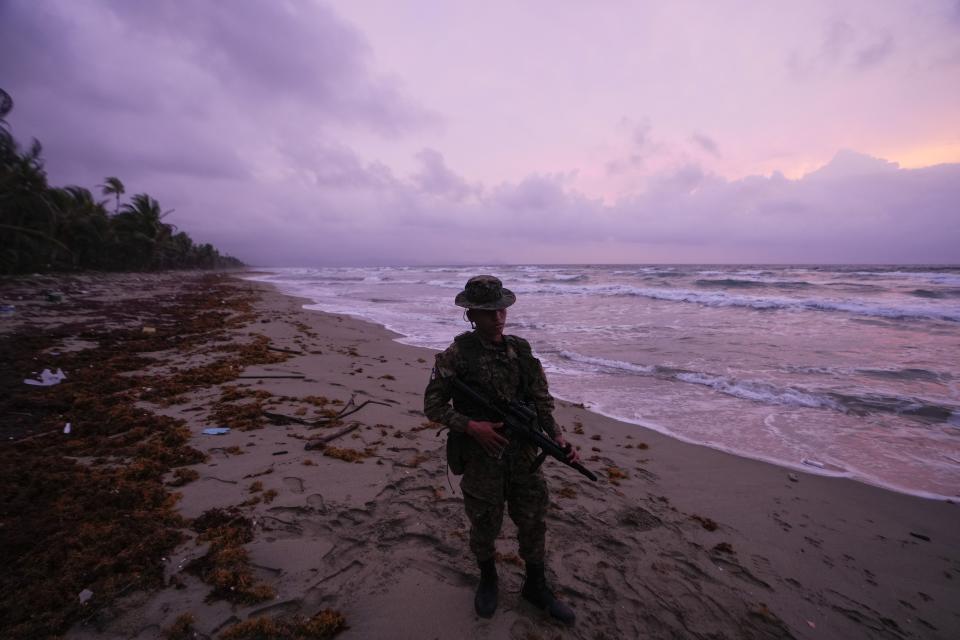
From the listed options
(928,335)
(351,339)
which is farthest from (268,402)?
(928,335)

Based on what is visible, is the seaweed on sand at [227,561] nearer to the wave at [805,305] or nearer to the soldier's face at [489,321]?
the soldier's face at [489,321]

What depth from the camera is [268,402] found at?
248 inches

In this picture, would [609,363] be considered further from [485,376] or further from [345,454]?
[485,376]

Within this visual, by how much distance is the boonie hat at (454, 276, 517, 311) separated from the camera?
8.82ft

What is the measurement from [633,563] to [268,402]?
5577mm

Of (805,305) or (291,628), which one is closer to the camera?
(291,628)

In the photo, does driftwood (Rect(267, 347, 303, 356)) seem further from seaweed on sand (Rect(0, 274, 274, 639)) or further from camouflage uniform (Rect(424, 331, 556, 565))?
camouflage uniform (Rect(424, 331, 556, 565))

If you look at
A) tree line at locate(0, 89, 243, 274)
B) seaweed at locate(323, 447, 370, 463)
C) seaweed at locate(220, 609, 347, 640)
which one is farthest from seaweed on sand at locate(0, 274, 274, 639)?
tree line at locate(0, 89, 243, 274)

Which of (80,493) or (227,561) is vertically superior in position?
(80,493)

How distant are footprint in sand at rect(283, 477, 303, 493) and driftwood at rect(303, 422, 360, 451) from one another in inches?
27.2

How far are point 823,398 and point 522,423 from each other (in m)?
8.01

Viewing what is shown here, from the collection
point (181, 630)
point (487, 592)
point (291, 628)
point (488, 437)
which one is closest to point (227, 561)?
point (181, 630)

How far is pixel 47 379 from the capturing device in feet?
21.6

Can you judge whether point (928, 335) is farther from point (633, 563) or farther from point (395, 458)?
point (395, 458)
